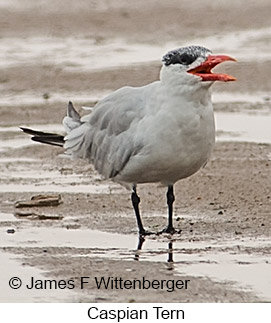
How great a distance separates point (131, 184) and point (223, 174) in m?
1.68

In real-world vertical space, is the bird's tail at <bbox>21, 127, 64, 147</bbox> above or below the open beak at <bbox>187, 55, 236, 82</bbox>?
below

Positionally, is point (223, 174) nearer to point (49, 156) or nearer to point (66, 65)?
point (49, 156)

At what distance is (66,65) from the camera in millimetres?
15109

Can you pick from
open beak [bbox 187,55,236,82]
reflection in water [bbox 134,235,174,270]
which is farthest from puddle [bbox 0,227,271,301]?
open beak [bbox 187,55,236,82]

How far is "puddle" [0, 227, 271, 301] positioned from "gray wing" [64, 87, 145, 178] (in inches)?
22.3

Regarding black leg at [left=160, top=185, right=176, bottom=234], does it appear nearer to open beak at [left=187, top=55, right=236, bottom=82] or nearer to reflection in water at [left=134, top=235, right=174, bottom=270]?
reflection in water at [left=134, top=235, right=174, bottom=270]

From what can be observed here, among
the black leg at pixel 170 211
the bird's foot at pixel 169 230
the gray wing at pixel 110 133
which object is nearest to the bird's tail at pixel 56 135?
the gray wing at pixel 110 133

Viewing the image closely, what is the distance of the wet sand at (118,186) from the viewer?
7.43m

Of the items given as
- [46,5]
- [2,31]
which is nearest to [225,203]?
[2,31]

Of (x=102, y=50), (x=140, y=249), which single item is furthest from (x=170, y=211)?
(x=102, y=50)

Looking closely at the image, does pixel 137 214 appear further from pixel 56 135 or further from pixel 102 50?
pixel 102 50

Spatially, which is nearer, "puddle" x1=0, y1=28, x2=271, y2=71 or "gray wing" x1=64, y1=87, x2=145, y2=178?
"gray wing" x1=64, y1=87, x2=145, y2=178

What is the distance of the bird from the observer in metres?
8.14

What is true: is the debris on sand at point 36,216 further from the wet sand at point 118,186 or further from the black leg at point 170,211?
the black leg at point 170,211
